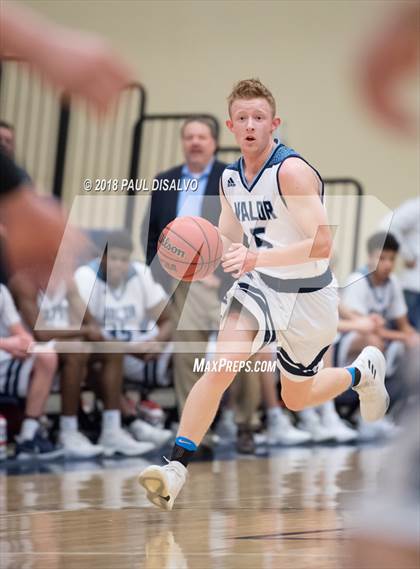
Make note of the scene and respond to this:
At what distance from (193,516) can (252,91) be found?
64.8 inches

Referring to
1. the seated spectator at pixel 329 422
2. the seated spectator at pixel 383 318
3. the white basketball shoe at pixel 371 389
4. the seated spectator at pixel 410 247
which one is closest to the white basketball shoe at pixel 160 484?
the white basketball shoe at pixel 371 389

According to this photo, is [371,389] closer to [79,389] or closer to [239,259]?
[239,259]

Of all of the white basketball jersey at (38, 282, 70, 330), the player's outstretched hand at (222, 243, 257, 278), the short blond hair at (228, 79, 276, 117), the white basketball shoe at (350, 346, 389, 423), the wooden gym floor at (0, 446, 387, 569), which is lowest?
the wooden gym floor at (0, 446, 387, 569)

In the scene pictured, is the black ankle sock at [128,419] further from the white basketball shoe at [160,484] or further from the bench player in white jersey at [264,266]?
the white basketball shoe at [160,484]

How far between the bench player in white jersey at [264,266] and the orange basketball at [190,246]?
0.24 ft

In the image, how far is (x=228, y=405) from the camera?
755cm

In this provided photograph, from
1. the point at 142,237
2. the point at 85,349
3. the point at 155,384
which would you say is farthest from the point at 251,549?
the point at 155,384

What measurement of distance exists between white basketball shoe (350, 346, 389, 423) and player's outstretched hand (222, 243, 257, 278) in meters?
1.00

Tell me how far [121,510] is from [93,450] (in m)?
2.07

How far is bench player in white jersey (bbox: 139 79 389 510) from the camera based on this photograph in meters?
4.14

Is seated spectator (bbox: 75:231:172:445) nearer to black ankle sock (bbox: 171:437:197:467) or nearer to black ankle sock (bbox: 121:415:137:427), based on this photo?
black ankle sock (bbox: 121:415:137:427)

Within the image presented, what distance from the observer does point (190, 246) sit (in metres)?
4.09

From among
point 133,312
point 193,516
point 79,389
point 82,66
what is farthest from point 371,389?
point 82,66

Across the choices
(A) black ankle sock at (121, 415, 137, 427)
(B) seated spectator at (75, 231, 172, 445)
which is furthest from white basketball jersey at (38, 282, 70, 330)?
(A) black ankle sock at (121, 415, 137, 427)
